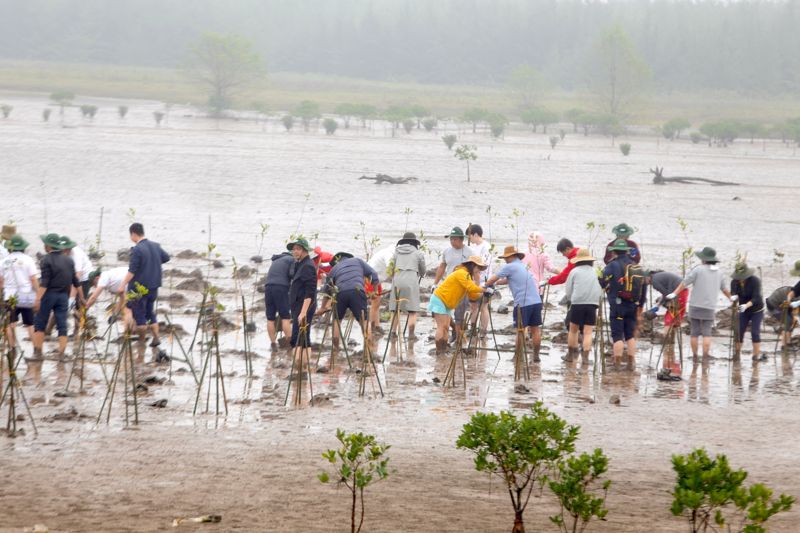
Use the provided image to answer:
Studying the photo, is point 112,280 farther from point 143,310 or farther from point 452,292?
point 452,292

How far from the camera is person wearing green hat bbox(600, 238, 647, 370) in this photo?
12.3 meters

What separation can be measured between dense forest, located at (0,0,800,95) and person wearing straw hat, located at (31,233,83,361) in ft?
283

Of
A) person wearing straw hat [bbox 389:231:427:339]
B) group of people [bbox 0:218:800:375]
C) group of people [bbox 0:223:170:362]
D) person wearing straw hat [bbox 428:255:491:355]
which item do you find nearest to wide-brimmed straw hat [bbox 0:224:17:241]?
group of people [bbox 0:218:800:375]

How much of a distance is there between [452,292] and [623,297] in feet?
6.13

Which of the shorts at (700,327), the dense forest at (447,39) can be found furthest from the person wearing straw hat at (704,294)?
the dense forest at (447,39)

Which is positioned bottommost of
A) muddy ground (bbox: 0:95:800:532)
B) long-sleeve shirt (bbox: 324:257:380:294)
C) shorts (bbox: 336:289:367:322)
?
muddy ground (bbox: 0:95:800:532)

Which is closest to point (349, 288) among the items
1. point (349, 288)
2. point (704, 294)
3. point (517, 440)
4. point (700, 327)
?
point (349, 288)

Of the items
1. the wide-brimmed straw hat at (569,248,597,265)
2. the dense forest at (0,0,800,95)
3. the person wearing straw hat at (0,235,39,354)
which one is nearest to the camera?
the person wearing straw hat at (0,235,39,354)

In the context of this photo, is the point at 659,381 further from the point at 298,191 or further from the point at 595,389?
the point at 298,191

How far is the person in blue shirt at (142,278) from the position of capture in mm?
12516

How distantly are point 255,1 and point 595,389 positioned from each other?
139749 millimetres

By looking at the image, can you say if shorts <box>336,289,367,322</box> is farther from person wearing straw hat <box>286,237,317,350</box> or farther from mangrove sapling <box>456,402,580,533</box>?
mangrove sapling <box>456,402,580,533</box>

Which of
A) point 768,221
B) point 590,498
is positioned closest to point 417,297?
point 590,498

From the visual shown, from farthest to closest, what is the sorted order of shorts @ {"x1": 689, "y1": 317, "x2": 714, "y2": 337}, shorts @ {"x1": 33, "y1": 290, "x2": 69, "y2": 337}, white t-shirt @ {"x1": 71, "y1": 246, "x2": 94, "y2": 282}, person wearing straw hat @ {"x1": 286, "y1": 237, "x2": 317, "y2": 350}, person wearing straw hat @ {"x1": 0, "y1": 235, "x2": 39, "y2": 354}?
shorts @ {"x1": 689, "y1": 317, "x2": 714, "y2": 337}
white t-shirt @ {"x1": 71, "y1": 246, "x2": 94, "y2": 282}
person wearing straw hat @ {"x1": 0, "y1": 235, "x2": 39, "y2": 354}
shorts @ {"x1": 33, "y1": 290, "x2": 69, "y2": 337}
person wearing straw hat @ {"x1": 286, "y1": 237, "x2": 317, "y2": 350}
